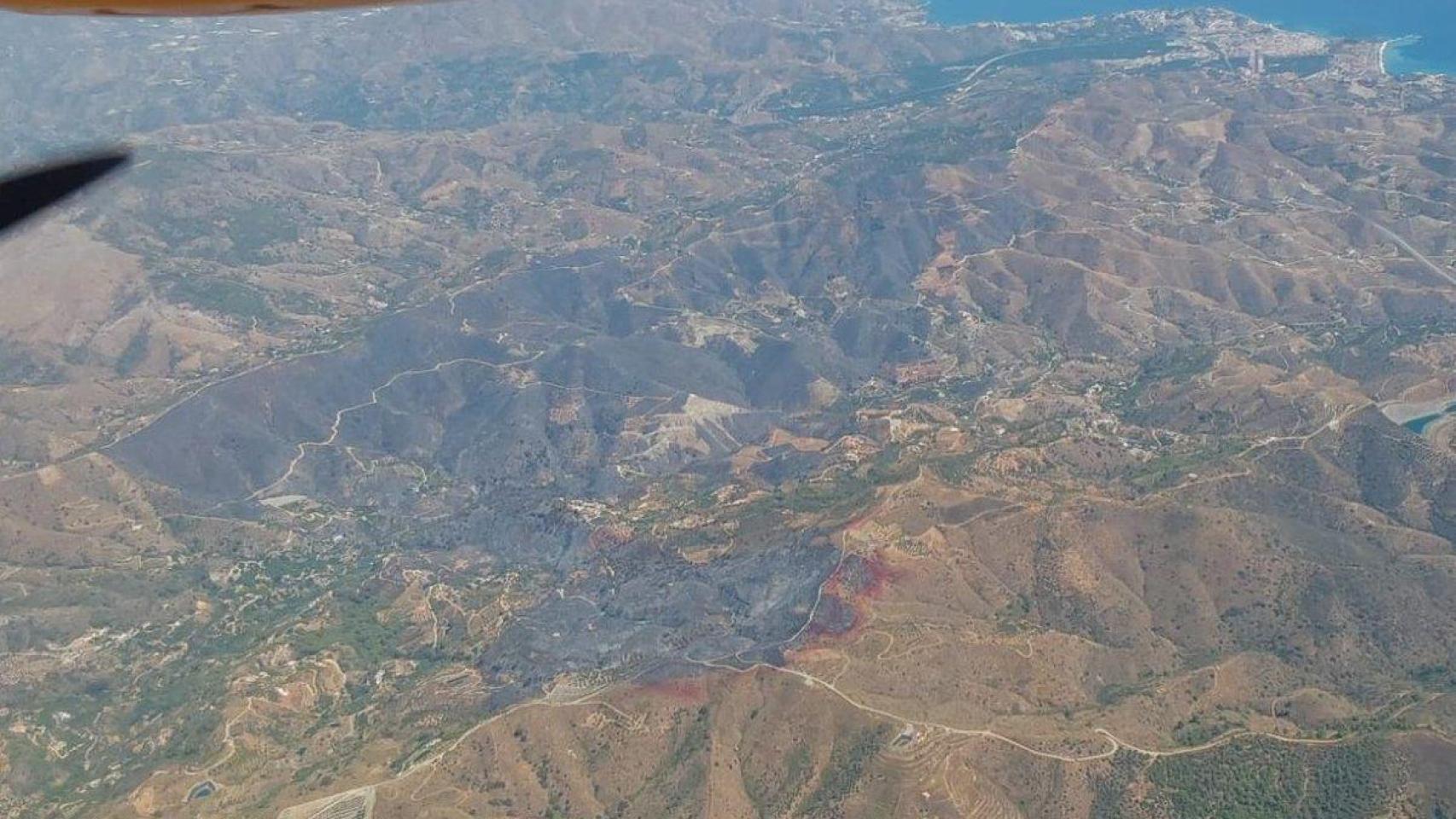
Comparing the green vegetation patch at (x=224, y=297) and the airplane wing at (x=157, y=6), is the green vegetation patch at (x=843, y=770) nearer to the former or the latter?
the airplane wing at (x=157, y=6)

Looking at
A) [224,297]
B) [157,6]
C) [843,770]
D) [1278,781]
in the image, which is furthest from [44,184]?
[224,297]

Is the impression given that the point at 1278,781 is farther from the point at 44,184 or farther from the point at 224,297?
the point at 224,297

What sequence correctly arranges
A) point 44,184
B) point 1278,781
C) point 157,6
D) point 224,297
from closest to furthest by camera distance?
1. point 157,6
2. point 44,184
3. point 1278,781
4. point 224,297

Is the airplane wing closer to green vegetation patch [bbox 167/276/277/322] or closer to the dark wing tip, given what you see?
the dark wing tip

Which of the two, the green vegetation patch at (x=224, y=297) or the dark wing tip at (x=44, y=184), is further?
the green vegetation patch at (x=224, y=297)

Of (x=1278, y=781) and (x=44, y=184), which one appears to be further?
(x=1278, y=781)

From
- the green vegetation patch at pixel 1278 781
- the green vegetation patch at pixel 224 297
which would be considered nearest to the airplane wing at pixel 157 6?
the green vegetation patch at pixel 1278 781

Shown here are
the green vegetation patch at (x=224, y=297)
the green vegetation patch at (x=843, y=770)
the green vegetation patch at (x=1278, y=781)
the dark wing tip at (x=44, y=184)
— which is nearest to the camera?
the dark wing tip at (x=44, y=184)

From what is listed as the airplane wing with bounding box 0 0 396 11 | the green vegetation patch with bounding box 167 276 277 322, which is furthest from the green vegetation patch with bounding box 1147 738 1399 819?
the green vegetation patch with bounding box 167 276 277 322

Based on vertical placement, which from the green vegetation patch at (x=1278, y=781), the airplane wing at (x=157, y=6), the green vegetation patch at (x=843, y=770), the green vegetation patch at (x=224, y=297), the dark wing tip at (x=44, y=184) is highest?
the airplane wing at (x=157, y=6)
